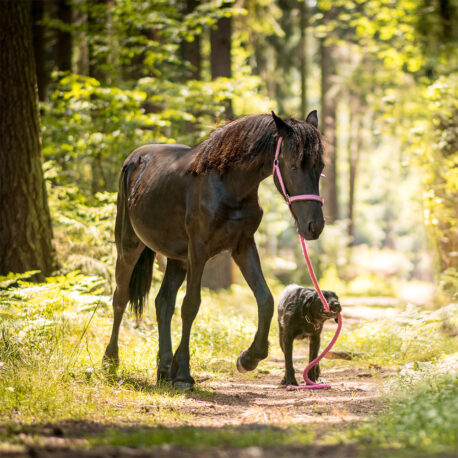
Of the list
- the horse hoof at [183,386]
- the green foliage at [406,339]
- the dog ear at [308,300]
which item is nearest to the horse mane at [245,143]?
the dog ear at [308,300]

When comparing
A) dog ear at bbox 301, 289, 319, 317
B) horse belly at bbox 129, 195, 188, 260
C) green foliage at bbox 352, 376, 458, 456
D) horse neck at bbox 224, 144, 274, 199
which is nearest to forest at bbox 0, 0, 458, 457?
green foliage at bbox 352, 376, 458, 456

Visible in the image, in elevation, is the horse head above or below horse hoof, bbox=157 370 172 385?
above

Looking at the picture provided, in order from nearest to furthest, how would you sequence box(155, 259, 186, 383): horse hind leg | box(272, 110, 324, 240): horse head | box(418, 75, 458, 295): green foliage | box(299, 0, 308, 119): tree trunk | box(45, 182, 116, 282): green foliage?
1. box(272, 110, 324, 240): horse head
2. box(155, 259, 186, 383): horse hind leg
3. box(45, 182, 116, 282): green foliage
4. box(418, 75, 458, 295): green foliage
5. box(299, 0, 308, 119): tree trunk

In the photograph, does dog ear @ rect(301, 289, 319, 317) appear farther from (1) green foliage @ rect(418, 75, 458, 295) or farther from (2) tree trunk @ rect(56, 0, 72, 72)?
(2) tree trunk @ rect(56, 0, 72, 72)

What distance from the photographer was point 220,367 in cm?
820

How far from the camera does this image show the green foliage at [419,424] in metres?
3.56

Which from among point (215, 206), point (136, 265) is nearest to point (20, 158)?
point (136, 265)

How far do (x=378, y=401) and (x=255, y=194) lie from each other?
248 centimetres

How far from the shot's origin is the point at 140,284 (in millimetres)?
8383

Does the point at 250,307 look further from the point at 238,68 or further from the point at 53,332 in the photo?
the point at 238,68

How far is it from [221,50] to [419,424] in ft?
43.1

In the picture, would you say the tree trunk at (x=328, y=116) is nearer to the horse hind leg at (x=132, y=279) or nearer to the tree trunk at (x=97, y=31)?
the tree trunk at (x=97, y=31)

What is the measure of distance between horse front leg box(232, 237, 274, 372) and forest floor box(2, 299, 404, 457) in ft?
1.29

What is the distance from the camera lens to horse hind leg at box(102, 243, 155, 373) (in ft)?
27.0
